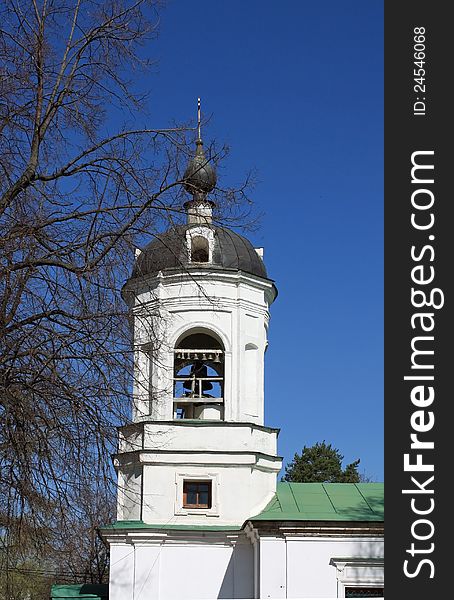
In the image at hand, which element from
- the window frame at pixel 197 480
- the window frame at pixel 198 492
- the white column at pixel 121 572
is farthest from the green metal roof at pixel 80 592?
the window frame at pixel 198 492

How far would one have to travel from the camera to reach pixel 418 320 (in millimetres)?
9141

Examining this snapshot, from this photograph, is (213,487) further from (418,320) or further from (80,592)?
(418,320)

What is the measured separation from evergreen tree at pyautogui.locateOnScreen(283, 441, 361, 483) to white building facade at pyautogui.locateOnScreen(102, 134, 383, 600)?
24.6 meters

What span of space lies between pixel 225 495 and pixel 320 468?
26.5 meters

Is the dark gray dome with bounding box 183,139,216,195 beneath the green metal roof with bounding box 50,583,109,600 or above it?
above

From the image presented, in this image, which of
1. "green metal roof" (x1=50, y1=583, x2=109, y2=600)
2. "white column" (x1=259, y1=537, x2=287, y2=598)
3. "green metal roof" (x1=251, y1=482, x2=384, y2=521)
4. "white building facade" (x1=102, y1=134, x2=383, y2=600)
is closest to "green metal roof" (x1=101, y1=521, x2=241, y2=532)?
"white building facade" (x1=102, y1=134, x2=383, y2=600)

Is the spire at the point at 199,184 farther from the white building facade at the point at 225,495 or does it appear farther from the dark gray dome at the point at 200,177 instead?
the white building facade at the point at 225,495

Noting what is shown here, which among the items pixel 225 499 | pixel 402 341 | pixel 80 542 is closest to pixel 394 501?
pixel 402 341

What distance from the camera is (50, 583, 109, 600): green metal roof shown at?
69.6 ft

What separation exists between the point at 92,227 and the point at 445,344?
319 centimetres

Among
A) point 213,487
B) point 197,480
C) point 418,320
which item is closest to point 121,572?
point 197,480

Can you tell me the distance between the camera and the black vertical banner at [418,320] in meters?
8.98

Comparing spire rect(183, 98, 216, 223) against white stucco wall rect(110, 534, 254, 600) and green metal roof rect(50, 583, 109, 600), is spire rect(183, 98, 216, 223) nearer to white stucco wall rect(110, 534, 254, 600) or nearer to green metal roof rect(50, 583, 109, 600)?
white stucco wall rect(110, 534, 254, 600)

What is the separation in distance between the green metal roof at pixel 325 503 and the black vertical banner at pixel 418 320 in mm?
10555
